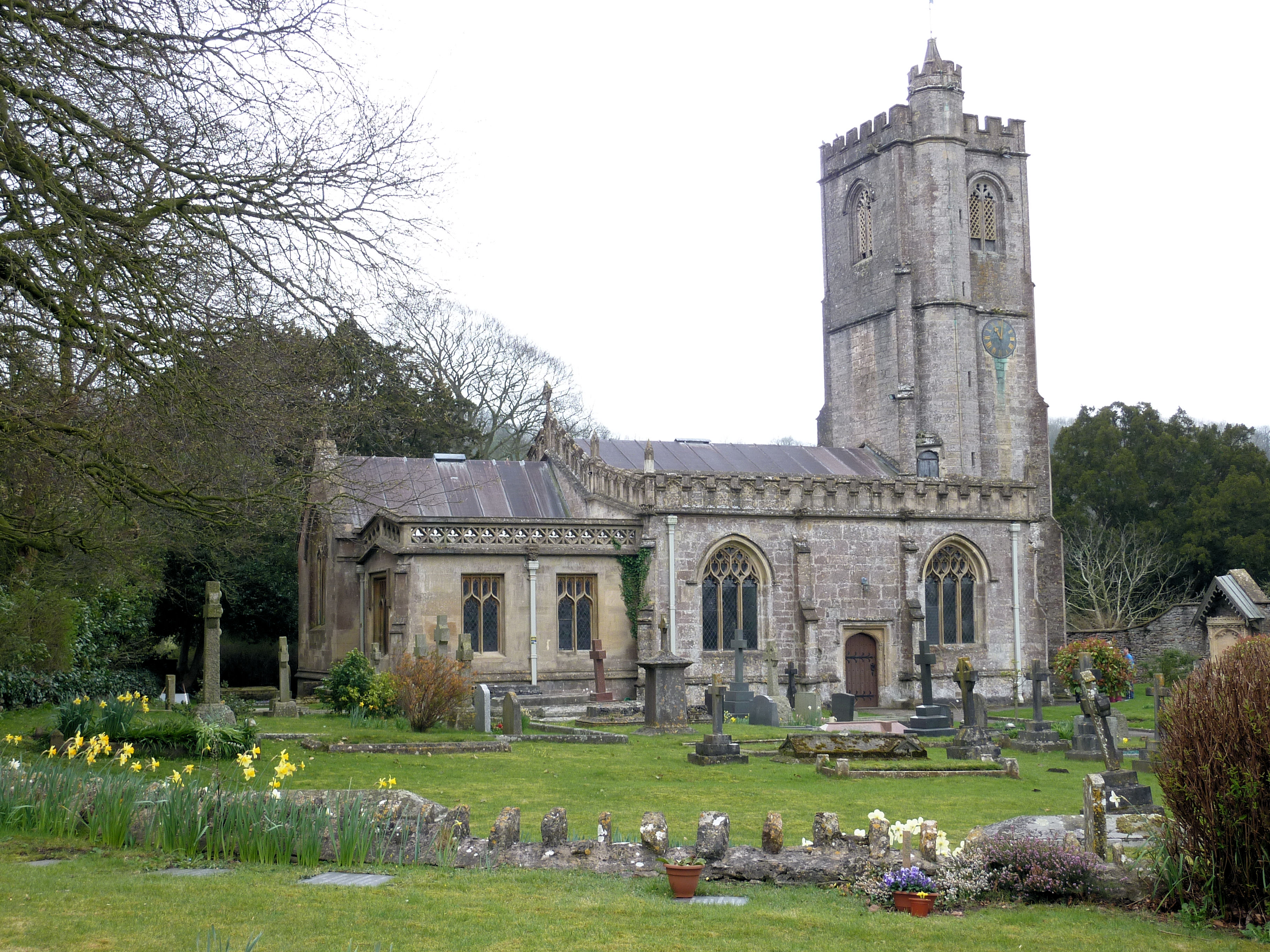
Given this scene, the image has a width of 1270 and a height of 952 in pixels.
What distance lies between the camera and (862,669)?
31641 mm

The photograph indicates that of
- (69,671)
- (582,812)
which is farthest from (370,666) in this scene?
(582,812)

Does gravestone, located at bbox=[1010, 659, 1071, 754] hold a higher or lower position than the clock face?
lower

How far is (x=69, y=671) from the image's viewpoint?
23.3 m

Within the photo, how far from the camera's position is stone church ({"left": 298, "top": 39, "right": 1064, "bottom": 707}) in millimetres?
28594

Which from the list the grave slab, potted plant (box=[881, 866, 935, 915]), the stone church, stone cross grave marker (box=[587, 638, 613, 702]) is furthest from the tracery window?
potted plant (box=[881, 866, 935, 915])

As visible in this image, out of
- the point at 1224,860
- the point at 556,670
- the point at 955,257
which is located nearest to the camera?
the point at 1224,860

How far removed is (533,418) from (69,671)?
83.3 ft

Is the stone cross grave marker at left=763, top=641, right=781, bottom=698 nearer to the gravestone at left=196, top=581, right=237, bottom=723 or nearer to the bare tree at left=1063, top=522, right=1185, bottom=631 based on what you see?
the gravestone at left=196, top=581, right=237, bottom=723

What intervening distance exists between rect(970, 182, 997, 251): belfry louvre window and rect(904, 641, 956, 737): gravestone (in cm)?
2257

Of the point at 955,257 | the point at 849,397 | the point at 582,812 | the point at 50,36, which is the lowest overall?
the point at 582,812

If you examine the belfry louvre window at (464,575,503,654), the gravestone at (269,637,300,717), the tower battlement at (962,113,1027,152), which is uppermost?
the tower battlement at (962,113,1027,152)

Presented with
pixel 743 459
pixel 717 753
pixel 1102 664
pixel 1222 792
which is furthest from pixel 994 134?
pixel 1222 792

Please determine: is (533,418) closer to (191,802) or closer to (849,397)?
(849,397)

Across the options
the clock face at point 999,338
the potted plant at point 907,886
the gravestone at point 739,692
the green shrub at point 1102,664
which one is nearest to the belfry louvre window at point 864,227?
the clock face at point 999,338
